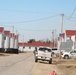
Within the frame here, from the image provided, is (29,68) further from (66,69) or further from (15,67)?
(66,69)

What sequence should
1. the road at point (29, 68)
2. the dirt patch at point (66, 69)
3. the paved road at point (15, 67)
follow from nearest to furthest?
the paved road at point (15, 67) → the road at point (29, 68) → the dirt patch at point (66, 69)

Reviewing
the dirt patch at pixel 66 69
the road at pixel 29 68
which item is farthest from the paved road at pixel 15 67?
the dirt patch at pixel 66 69

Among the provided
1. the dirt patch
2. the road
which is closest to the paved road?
the road

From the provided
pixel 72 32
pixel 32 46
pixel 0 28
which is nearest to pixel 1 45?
pixel 0 28

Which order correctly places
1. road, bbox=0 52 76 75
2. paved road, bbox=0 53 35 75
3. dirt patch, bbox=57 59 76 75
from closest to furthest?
paved road, bbox=0 53 35 75 < road, bbox=0 52 76 75 < dirt patch, bbox=57 59 76 75

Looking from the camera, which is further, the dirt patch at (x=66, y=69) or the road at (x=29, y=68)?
the dirt patch at (x=66, y=69)

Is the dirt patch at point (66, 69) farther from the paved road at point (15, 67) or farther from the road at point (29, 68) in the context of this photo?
the paved road at point (15, 67)

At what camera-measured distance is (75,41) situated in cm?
7100

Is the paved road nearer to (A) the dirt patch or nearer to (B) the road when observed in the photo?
(B) the road

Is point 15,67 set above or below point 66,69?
above

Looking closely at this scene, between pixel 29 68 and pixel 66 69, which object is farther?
pixel 66 69

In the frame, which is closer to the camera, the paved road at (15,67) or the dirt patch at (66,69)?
the paved road at (15,67)

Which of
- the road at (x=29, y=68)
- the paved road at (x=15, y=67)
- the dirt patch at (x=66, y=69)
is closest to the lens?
the paved road at (x=15, y=67)

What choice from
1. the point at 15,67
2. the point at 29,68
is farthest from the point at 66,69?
the point at 15,67
